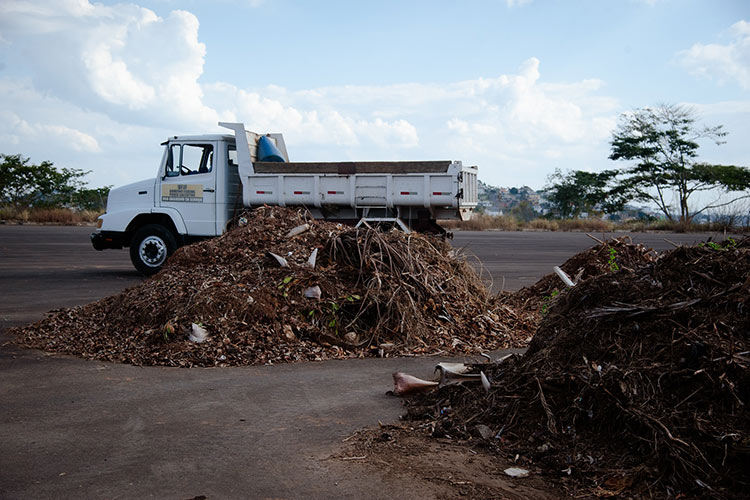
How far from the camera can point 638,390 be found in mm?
4336

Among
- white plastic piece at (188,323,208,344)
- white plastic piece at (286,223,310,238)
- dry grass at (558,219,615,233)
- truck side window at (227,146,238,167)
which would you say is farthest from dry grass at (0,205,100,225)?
white plastic piece at (188,323,208,344)

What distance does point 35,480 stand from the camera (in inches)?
163

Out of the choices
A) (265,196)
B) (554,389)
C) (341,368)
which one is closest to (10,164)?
(265,196)

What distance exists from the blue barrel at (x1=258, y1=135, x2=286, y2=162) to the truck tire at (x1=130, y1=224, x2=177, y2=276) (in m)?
2.81

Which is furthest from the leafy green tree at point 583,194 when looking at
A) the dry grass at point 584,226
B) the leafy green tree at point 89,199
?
the leafy green tree at point 89,199

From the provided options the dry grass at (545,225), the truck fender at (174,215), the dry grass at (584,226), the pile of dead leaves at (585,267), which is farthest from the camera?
the dry grass at (584,226)

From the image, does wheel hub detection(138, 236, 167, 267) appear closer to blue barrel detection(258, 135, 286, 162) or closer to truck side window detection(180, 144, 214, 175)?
truck side window detection(180, 144, 214, 175)

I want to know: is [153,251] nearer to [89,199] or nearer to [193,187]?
[193,187]

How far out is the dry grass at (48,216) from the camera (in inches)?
1582

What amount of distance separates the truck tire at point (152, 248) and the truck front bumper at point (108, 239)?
0.55 metres

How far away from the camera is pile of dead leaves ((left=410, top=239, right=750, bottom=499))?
3900mm

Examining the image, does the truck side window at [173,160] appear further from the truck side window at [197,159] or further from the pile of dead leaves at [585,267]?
the pile of dead leaves at [585,267]

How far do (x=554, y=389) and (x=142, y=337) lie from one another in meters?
5.02

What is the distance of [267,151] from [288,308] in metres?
8.60
